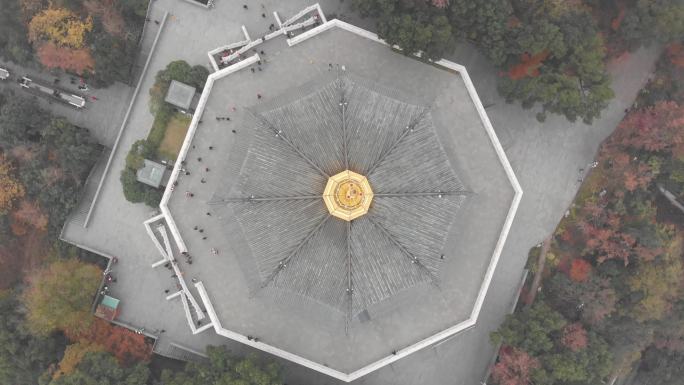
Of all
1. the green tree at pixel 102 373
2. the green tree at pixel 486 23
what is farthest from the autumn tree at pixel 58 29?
the green tree at pixel 486 23

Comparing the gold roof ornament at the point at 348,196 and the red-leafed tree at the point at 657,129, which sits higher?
the red-leafed tree at the point at 657,129

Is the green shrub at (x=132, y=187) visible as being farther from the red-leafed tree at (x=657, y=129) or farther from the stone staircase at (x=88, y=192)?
the red-leafed tree at (x=657, y=129)

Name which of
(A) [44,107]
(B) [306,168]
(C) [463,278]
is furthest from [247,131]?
(A) [44,107]

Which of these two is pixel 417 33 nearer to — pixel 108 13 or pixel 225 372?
pixel 108 13

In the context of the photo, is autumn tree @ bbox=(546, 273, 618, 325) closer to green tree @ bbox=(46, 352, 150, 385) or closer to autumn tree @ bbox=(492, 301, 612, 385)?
autumn tree @ bbox=(492, 301, 612, 385)

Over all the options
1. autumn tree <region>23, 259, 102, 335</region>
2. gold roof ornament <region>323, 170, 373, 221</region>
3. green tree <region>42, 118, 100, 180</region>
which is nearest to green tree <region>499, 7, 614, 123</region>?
gold roof ornament <region>323, 170, 373, 221</region>

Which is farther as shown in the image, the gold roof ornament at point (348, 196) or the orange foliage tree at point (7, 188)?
the orange foliage tree at point (7, 188)

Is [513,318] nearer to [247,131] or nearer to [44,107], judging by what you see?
[247,131]
